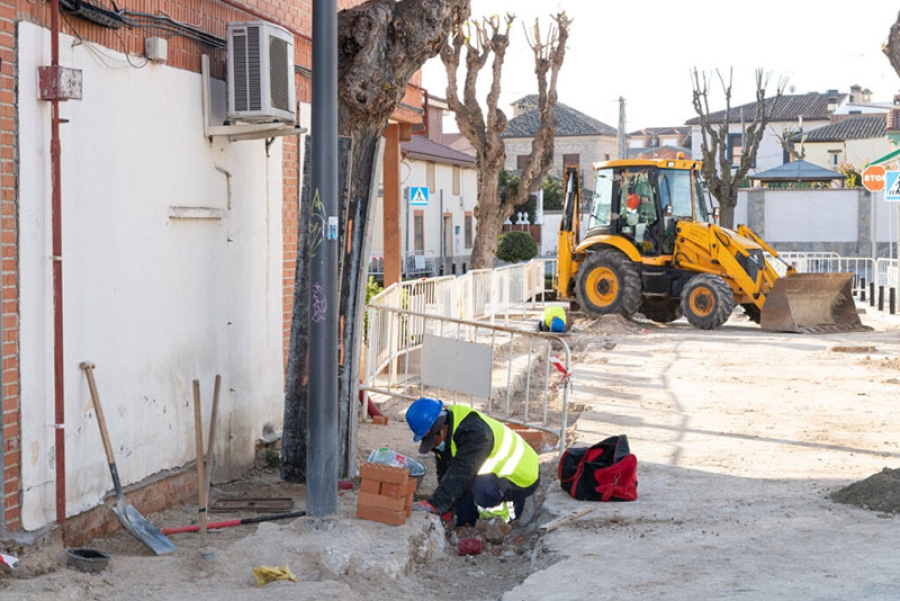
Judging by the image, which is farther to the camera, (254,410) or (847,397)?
(847,397)

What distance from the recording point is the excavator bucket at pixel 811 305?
2036 cm

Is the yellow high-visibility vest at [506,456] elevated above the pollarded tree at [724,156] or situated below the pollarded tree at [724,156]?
below

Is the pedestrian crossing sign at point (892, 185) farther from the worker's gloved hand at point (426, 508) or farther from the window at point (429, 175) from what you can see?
the window at point (429, 175)

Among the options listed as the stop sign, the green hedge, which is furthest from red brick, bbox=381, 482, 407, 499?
the green hedge

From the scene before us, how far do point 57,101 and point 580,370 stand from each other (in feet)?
36.4

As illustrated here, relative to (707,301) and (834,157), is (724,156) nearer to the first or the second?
(707,301)

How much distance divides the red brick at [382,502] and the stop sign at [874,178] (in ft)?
62.7

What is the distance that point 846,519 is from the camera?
7.19 meters

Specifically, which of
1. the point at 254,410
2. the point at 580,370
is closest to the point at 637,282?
the point at 580,370

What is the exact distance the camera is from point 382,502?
264 inches

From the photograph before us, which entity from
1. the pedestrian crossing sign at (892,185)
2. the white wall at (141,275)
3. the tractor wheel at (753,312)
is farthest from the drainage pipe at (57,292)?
the pedestrian crossing sign at (892,185)

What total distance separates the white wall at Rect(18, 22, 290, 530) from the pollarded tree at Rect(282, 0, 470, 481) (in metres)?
0.51

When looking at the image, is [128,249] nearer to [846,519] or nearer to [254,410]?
[254,410]

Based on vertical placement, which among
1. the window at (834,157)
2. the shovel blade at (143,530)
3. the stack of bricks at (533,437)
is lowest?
the stack of bricks at (533,437)
